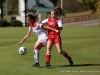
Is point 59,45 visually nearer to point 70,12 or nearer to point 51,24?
point 51,24

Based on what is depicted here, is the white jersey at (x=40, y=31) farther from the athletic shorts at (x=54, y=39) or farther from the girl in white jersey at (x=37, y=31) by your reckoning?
the athletic shorts at (x=54, y=39)

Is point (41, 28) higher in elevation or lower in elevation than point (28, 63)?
higher

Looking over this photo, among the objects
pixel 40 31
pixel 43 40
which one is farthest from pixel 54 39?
pixel 40 31

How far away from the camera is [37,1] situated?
333ft

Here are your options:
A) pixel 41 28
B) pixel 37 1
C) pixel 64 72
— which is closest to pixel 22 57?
pixel 41 28

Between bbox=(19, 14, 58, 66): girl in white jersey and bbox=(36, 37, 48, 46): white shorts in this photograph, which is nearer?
bbox=(19, 14, 58, 66): girl in white jersey

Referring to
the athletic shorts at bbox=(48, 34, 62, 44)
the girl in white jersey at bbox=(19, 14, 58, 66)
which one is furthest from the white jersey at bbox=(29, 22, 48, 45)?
the athletic shorts at bbox=(48, 34, 62, 44)

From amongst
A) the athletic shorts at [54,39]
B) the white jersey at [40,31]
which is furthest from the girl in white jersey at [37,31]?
the athletic shorts at [54,39]

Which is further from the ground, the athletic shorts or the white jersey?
the white jersey

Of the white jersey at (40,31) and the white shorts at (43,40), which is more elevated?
the white jersey at (40,31)

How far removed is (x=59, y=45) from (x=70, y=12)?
107 metres

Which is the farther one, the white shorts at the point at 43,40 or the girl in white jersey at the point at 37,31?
the white shorts at the point at 43,40

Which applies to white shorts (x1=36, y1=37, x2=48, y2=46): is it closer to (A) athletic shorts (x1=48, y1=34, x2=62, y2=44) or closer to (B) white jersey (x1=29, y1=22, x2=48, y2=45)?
(B) white jersey (x1=29, y1=22, x2=48, y2=45)

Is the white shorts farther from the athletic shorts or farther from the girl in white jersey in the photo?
the athletic shorts
